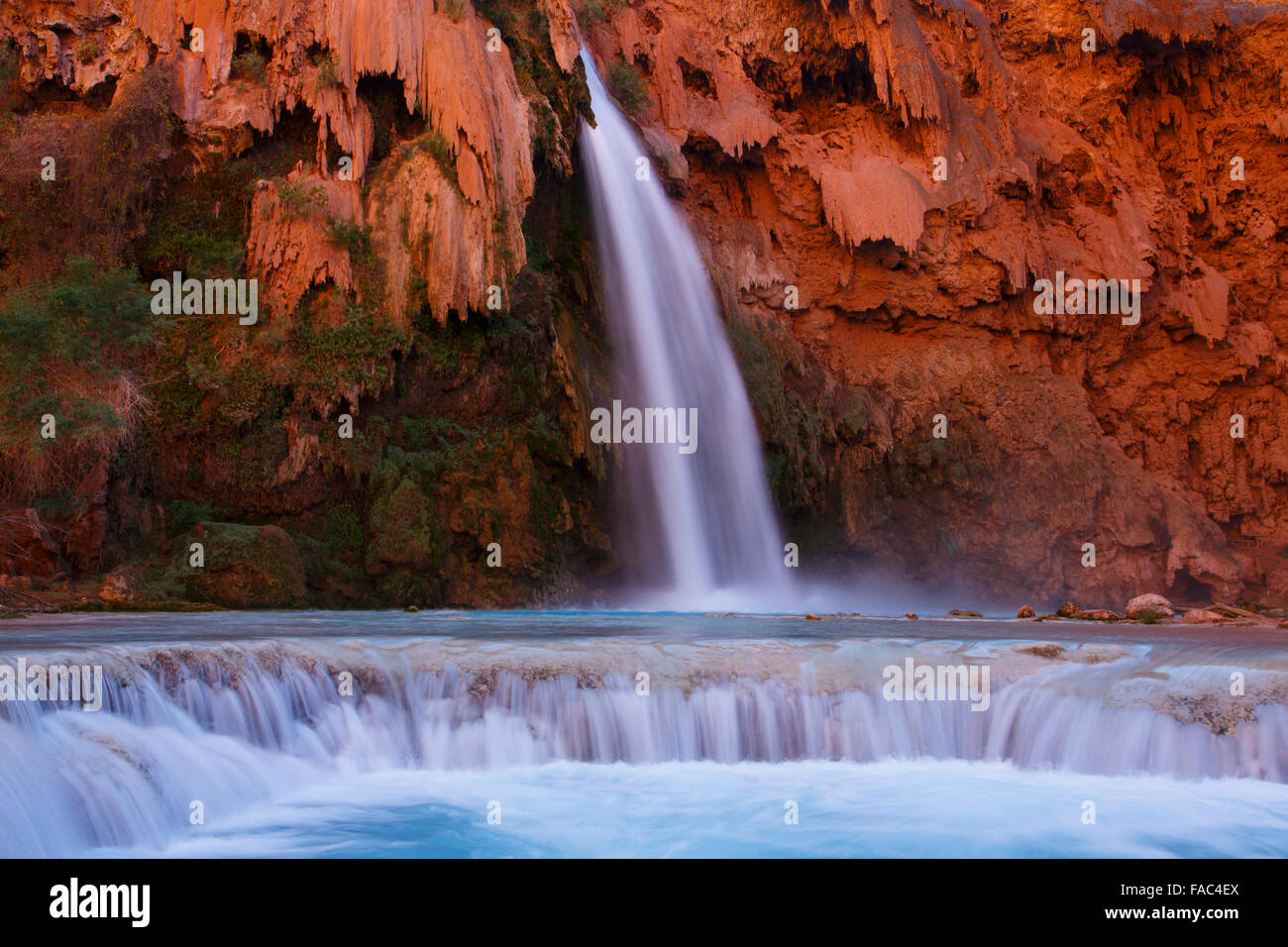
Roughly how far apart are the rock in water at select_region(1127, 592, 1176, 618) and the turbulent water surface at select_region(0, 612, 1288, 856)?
543 cm

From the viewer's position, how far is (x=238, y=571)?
1415 centimetres

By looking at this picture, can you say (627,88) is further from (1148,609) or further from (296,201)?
(1148,609)

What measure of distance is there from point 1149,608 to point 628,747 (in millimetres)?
10754

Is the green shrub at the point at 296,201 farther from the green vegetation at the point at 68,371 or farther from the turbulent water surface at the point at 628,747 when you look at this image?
the turbulent water surface at the point at 628,747

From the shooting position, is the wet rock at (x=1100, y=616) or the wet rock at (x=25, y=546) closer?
the wet rock at (x=25, y=546)

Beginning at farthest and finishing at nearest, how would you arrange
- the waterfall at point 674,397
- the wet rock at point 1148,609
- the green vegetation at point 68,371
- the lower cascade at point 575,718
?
the waterfall at point 674,397 → the wet rock at point 1148,609 → the green vegetation at point 68,371 → the lower cascade at point 575,718

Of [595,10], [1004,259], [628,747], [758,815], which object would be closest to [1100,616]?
[628,747]

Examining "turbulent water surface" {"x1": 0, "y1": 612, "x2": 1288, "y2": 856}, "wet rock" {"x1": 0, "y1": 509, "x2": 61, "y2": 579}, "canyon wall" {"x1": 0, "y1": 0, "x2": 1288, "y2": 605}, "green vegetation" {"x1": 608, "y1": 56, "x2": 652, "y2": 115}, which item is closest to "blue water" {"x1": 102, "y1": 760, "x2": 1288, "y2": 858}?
"turbulent water surface" {"x1": 0, "y1": 612, "x2": 1288, "y2": 856}

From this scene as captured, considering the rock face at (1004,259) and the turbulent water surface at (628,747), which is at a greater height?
the rock face at (1004,259)

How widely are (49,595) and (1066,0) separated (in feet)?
83.6

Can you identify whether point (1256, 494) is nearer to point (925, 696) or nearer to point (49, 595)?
point (925, 696)

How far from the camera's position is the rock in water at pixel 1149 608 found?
51.8ft

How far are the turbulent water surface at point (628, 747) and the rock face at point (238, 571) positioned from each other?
356 cm

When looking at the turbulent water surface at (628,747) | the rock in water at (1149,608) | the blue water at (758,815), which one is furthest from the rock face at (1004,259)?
the blue water at (758,815)
